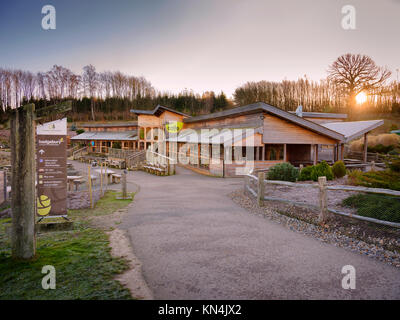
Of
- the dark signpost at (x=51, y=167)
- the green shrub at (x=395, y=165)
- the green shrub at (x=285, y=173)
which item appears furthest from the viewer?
the green shrub at (x=285, y=173)

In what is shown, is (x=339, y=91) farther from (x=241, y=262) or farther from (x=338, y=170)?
(x=241, y=262)

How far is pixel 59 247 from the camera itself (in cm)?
564

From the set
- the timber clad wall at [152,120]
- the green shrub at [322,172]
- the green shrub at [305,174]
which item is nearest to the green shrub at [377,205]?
the green shrub at [322,172]

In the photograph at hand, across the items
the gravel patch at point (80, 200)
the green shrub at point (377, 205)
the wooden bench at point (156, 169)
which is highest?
the wooden bench at point (156, 169)

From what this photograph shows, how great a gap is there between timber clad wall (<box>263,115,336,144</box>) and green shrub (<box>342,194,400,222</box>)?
37.2ft

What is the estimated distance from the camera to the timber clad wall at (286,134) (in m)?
20.1

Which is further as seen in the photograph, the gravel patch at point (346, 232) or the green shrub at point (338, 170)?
the green shrub at point (338, 170)

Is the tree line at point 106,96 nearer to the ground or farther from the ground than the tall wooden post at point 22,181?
farther from the ground

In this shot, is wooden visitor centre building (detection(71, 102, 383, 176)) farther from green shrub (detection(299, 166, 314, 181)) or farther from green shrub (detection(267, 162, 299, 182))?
green shrub (detection(299, 166, 314, 181))

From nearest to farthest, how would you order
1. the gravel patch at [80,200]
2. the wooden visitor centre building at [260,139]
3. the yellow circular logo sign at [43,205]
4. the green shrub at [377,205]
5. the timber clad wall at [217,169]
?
the yellow circular logo sign at [43,205], the green shrub at [377,205], the gravel patch at [80,200], the wooden visitor centre building at [260,139], the timber clad wall at [217,169]

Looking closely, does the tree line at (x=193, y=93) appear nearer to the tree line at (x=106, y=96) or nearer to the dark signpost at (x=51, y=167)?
the tree line at (x=106, y=96)

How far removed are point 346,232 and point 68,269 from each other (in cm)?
635

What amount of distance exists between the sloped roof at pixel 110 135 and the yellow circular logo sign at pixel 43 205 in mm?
28722

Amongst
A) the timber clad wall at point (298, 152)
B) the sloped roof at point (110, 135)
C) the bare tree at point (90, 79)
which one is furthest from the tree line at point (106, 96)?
the timber clad wall at point (298, 152)
